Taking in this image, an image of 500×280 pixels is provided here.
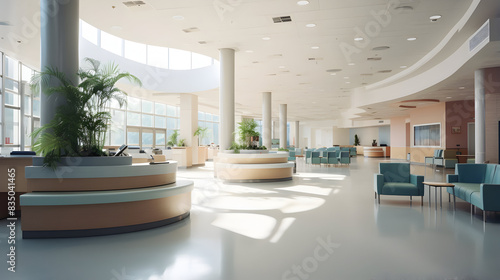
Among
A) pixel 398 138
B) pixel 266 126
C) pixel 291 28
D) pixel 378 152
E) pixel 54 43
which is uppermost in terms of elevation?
pixel 291 28

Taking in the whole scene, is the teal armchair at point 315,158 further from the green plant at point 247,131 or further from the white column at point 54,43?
the white column at point 54,43

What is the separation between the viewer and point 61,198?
455 centimetres

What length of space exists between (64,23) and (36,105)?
743 centimetres

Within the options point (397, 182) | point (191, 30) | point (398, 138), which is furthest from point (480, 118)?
point (398, 138)

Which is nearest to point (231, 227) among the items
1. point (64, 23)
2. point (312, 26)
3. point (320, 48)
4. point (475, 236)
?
point (475, 236)

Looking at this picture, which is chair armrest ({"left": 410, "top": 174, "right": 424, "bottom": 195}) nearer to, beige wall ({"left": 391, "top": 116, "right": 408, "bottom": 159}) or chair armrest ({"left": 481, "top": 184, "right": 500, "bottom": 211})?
chair armrest ({"left": 481, "top": 184, "right": 500, "bottom": 211})

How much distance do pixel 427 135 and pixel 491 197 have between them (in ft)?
51.8

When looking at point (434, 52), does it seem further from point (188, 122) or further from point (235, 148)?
point (188, 122)

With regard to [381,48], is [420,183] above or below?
below

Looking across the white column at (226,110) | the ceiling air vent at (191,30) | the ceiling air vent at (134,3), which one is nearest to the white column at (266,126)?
the white column at (226,110)

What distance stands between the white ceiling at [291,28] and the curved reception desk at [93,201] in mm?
4210

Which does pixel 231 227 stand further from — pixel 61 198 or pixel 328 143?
pixel 328 143

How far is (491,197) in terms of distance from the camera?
5652mm

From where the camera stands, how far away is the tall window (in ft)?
62.0
